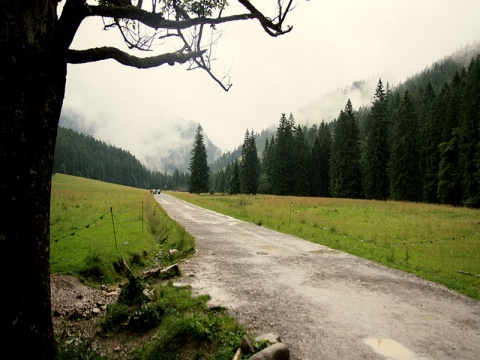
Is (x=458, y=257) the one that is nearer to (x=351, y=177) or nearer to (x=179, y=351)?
(x=179, y=351)

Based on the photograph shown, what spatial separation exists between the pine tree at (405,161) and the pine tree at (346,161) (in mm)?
8133

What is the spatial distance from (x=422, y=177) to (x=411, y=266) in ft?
139

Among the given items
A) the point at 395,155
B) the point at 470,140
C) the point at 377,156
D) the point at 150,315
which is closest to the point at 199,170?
the point at 377,156

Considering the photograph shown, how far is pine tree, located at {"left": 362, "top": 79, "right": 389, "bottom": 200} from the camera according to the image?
49.2 m

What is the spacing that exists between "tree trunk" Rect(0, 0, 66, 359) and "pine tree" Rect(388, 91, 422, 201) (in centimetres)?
4944

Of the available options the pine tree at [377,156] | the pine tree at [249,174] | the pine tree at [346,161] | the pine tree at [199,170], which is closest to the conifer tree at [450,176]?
the pine tree at [377,156]

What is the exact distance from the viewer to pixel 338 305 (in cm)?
624

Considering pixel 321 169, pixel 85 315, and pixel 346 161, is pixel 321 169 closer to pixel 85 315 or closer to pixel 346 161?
pixel 346 161

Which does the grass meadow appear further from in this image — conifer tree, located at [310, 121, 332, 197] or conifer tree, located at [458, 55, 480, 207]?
conifer tree, located at [310, 121, 332, 197]

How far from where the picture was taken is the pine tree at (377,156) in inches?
1939

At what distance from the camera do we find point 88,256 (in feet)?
31.7

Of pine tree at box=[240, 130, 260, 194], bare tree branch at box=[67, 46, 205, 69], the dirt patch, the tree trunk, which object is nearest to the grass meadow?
the dirt patch

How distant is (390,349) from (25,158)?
5609 mm

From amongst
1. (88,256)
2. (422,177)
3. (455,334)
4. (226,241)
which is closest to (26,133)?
(455,334)
